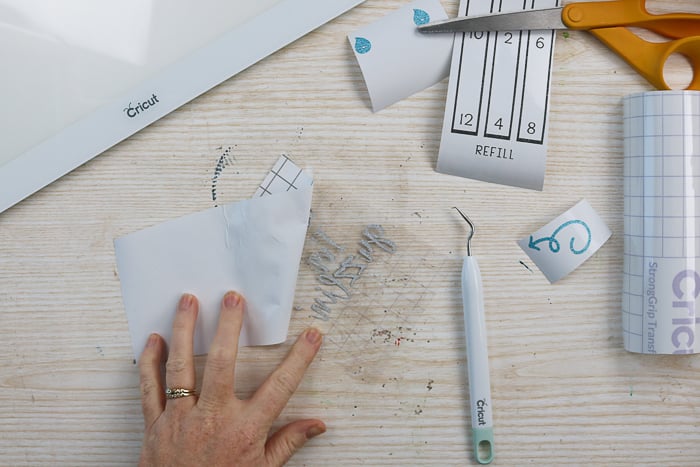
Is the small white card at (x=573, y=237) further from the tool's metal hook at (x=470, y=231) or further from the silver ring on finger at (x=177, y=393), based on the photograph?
the silver ring on finger at (x=177, y=393)

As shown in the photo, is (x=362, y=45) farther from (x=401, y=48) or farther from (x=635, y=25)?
(x=635, y=25)

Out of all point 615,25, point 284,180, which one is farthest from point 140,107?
point 615,25

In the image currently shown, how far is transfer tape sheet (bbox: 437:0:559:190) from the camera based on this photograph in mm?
547

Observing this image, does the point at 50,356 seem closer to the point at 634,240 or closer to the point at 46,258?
the point at 46,258

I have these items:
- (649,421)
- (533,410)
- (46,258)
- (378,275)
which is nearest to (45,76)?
(46,258)

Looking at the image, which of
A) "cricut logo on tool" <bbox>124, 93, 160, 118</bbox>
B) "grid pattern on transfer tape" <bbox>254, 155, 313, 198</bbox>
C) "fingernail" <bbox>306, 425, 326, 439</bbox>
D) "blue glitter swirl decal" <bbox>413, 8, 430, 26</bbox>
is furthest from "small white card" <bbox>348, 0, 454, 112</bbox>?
"fingernail" <bbox>306, 425, 326, 439</bbox>

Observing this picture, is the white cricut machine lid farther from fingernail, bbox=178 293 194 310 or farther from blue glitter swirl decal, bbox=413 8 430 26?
fingernail, bbox=178 293 194 310

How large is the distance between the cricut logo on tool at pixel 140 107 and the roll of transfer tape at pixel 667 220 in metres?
0.48

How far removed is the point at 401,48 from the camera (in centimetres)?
55

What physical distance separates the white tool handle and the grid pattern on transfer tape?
0.19m

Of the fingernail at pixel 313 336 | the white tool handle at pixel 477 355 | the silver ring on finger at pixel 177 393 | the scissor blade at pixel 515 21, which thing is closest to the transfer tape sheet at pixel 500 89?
the scissor blade at pixel 515 21

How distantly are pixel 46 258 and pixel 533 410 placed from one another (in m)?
0.54

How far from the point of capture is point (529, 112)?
547 mm

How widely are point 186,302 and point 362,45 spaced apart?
12.5 inches
